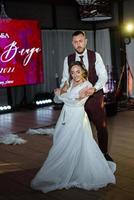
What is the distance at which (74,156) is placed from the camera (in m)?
3.27

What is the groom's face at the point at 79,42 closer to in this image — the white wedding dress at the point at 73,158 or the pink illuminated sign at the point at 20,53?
the white wedding dress at the point at 73,158

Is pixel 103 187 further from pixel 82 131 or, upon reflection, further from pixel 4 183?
pixel 4 183

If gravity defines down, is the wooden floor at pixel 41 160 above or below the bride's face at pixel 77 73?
below

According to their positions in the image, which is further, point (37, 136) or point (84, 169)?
point (37, 136)

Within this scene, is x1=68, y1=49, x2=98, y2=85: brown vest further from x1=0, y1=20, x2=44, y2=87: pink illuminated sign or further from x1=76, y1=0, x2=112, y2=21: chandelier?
x1=0, y1=20, x2=44, y2=87: pink illuminated sign

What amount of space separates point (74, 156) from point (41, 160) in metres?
1.08

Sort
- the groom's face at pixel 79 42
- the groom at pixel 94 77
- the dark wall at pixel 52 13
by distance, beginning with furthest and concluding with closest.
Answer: the dark wall at pixel 52 13, the groom at pixel 94 77, the groom's face at pixel 79 42

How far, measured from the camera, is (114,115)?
728 centimetres

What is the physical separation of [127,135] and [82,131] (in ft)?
7.51

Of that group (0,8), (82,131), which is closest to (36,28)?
(0,8)

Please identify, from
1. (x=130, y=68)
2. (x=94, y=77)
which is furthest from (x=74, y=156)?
(x=130, y=68)

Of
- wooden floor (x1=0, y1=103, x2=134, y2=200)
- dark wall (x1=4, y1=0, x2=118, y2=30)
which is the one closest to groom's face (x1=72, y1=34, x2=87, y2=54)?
wooden floor (x1=0, y1=103, x2=134, y2=200)

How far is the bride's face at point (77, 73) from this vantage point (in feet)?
10.9

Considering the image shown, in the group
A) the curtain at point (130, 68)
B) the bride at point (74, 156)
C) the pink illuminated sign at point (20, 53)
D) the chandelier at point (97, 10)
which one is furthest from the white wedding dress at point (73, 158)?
the curtain at point (130, 68)
